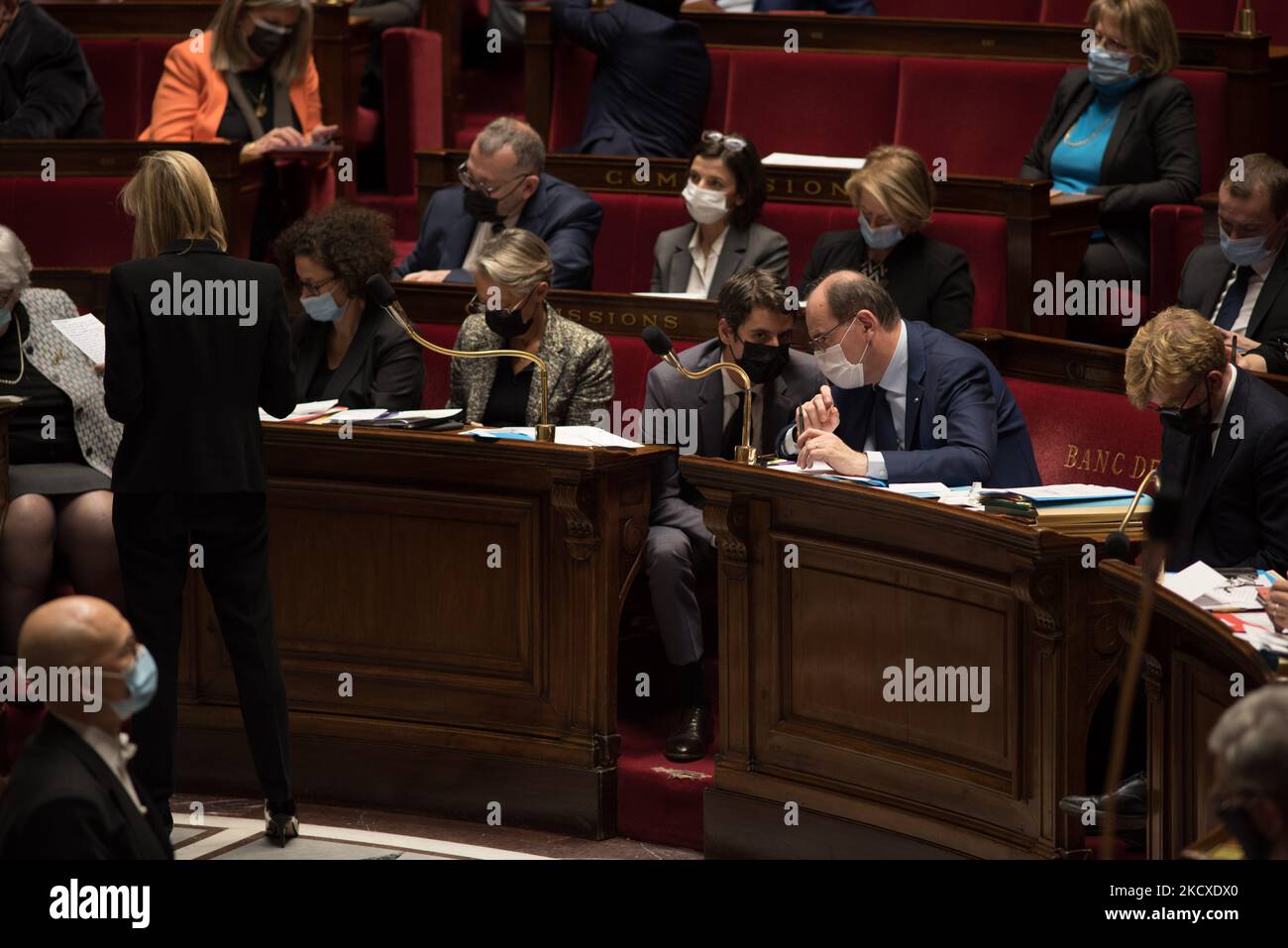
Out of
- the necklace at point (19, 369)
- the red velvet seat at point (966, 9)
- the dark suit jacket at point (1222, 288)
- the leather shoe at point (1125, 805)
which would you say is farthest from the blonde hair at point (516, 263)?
the red velvet seat at point (966, 9)

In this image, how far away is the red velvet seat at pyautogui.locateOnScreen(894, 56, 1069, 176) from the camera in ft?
18.4

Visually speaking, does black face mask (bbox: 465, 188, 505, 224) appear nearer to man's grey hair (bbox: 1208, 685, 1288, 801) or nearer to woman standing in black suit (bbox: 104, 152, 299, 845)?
woman standing in black suit (bbox: 104, 152, 299, 845)

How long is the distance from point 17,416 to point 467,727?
1252 millimetres

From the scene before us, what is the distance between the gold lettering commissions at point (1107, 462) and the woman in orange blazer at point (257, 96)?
2.55 meters

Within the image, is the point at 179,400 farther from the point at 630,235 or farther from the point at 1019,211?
the point at 1019,211

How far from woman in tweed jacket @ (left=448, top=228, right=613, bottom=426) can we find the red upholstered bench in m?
0.94

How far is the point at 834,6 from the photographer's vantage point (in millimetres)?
6164

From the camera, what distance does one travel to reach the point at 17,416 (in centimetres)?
443

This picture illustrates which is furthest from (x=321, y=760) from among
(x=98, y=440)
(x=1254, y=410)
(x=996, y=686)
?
(x=1254, y=410)

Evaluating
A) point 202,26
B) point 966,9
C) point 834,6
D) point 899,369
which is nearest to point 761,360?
point 899,369

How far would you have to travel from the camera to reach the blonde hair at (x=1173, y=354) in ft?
10.7

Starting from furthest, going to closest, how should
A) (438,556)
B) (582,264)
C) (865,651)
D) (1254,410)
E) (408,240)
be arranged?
(408,240) < (582,264) < (438,556) < (865,651) < (1254,410)

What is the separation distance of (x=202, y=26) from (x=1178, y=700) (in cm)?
423
